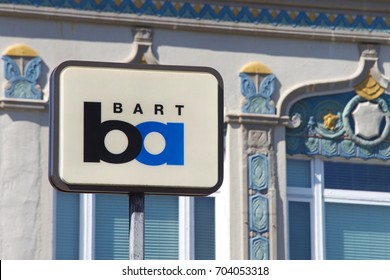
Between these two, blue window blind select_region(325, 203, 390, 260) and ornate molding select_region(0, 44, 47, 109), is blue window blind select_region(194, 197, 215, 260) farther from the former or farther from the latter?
ornate molding select_region(0, 44, 47, 109)

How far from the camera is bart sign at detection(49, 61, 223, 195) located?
8.85 metres

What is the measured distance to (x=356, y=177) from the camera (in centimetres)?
1830

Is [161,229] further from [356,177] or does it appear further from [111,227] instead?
[356,177]

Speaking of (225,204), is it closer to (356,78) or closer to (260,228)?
(260,228)

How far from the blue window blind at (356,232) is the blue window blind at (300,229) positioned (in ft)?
0.72

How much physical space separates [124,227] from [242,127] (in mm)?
1759

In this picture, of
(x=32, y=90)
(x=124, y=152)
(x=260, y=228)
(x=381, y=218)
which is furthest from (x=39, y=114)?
(x=124, y=152)

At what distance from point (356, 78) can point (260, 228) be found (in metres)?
2.21

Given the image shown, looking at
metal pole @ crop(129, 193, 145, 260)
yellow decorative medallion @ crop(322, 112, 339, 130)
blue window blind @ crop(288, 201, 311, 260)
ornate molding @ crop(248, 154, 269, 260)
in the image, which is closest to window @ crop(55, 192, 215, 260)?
ornate molding @ crop(248, 154, 269, 260)

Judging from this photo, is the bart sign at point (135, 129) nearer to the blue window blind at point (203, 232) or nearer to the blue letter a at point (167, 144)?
the blue letter a at point (167, 144)

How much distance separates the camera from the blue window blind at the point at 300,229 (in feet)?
59.1

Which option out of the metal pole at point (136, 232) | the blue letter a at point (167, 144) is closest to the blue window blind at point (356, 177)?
the blue letter a at point (167, 144)
